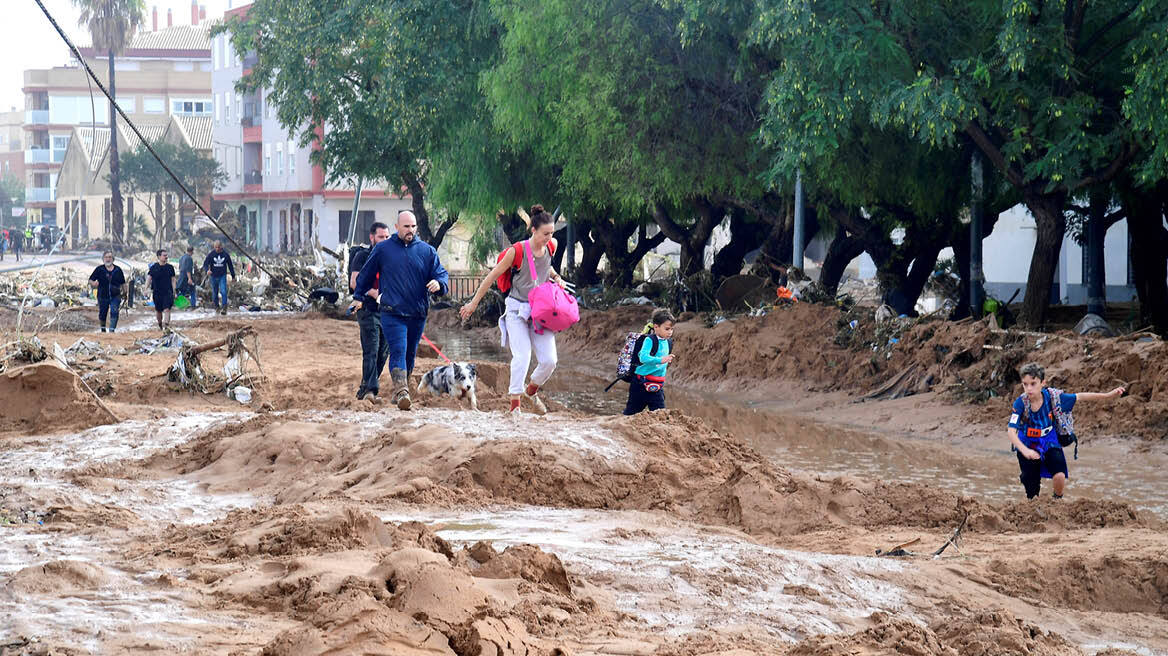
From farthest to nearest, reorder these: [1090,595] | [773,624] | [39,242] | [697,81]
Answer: [39,242], [697,81], [1090,595], [773,624]

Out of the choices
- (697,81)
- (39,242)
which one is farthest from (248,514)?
(39,242)

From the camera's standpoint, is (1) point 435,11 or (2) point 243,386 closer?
(2) point 243,386

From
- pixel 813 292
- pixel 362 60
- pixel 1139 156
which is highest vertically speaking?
pixel 362 60

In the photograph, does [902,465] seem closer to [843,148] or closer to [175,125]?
[843,148]

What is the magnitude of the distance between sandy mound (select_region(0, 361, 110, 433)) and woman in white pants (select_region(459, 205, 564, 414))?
13.4 ft

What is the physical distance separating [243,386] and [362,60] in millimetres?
18545

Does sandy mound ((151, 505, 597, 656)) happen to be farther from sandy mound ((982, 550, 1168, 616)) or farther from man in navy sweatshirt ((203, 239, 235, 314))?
man in navy sweatshirt ((203, 239, 235, 314))

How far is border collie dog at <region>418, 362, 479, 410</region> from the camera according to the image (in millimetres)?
12523

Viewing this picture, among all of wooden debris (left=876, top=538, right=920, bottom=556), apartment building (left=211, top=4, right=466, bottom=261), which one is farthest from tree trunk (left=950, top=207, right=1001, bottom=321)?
apartment building (left=211, top=4, right=466, bottom=261)

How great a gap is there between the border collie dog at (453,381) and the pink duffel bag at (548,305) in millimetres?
1619

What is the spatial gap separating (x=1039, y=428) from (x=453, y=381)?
550 cm

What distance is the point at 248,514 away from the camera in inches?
312

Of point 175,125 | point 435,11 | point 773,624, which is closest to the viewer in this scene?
point 773,624

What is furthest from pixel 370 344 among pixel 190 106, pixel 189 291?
pixel 190 106
